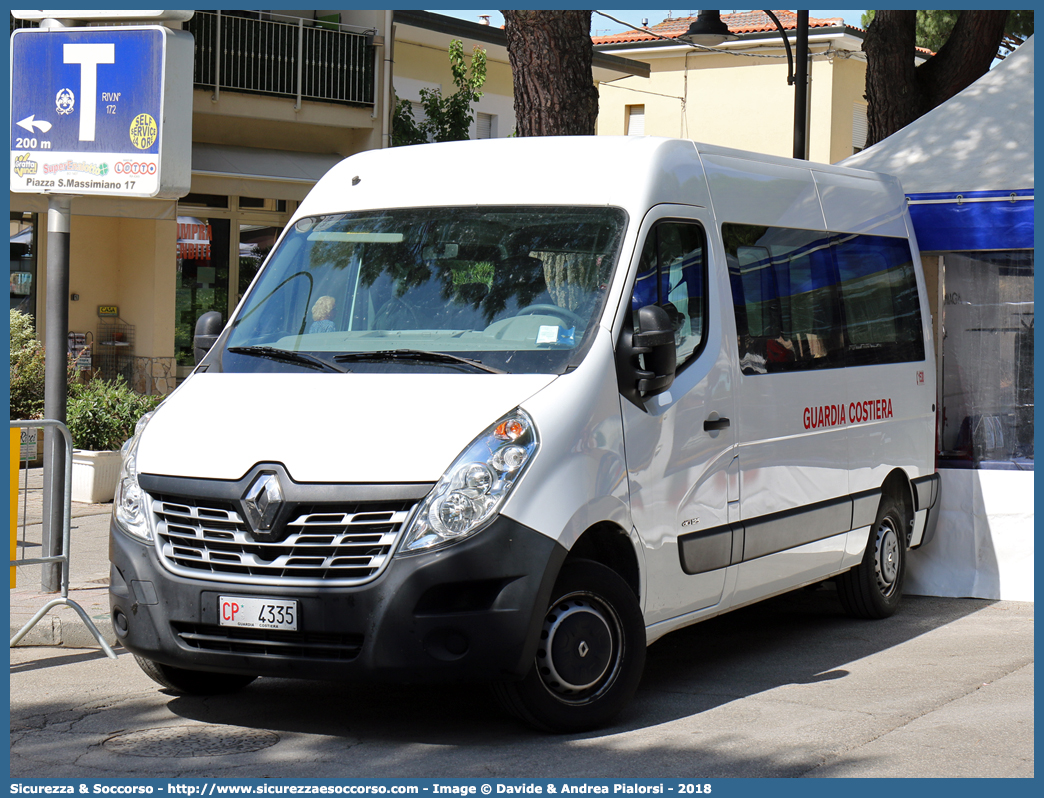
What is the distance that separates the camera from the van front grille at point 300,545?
198 inches

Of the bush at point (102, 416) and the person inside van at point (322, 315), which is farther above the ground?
the person inside van at point (322, 315)

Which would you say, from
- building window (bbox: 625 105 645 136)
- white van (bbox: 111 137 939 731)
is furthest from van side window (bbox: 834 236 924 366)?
building window (bbox: 625 105 645 136)

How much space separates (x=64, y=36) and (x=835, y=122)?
28.7 meters

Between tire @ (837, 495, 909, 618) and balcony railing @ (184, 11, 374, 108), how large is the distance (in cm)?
1389

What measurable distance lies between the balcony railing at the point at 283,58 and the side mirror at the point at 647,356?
49.3ft

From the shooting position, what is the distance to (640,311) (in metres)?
5.58

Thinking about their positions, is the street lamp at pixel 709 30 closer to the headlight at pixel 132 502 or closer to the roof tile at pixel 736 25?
the headlight at pixel 132 502

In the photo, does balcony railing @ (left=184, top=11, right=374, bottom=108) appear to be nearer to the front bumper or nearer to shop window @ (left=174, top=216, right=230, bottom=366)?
shop window @ (left=174, top=216, right=230, bottom=366)

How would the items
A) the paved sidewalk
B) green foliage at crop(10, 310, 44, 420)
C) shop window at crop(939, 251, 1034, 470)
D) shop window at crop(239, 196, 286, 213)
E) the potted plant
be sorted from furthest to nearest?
shop window at crop(239, 196, 286, 213) → green foliage at crop(10, 310, 44, 420) → the potted plant → shop window at crop(939, 251, 1034, 470) → the paved sidewalk

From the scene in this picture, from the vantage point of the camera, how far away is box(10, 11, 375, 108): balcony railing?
19453 millimetres

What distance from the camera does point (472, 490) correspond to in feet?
Result: 16.5

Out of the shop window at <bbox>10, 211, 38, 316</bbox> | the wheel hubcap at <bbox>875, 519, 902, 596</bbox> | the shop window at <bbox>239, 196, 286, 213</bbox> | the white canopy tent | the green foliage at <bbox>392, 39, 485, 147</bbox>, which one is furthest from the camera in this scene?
the green foliage at <bbox>392, 39, 485, 147</bbox>

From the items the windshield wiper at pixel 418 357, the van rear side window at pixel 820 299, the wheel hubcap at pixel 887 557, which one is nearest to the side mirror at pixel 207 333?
the windshield wiper at pixel 418 357

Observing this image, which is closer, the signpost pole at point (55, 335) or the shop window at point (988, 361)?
the signpost pole at point (55, 335)
